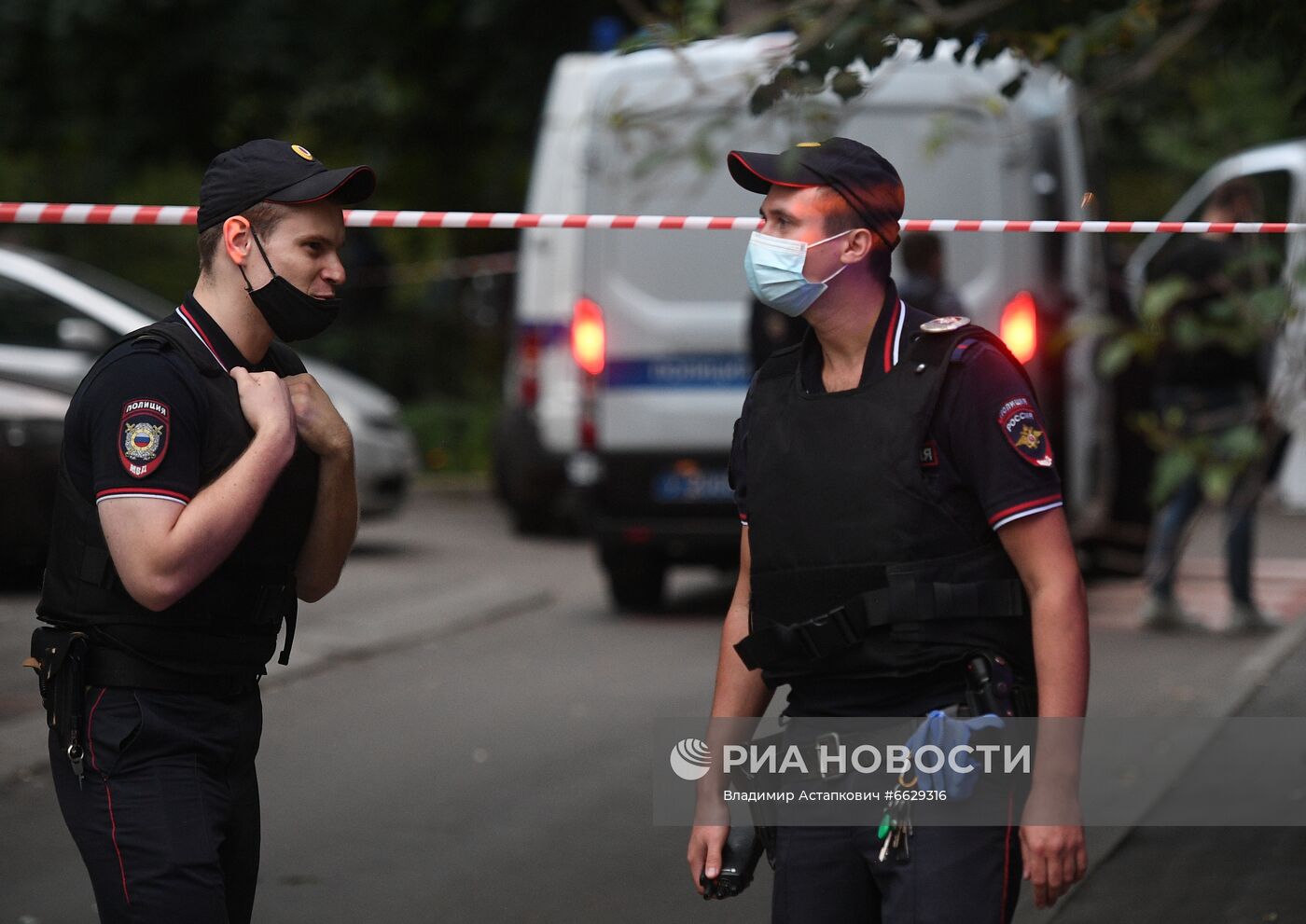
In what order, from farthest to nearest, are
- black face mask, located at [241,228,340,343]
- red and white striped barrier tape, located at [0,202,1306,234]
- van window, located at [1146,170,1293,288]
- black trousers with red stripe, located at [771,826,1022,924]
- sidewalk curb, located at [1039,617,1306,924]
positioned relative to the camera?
1. van window, located at [1146,170,1293,288]
2. sidewalk curb, located at [1039,617,1306,924]
3. red and white striped barrier tape, located at [0,202,1306,234]
4. black face mask, located at [241,228,340,343]
5. black trousers with red stripe, located at [771,826,1022,924]

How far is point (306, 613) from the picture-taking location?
9.23m

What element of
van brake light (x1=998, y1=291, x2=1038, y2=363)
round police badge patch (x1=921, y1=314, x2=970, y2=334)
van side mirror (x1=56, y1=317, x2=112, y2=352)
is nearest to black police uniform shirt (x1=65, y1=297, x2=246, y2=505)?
round police badge patch (x1=921, y1=314, x2=970, y2=334)

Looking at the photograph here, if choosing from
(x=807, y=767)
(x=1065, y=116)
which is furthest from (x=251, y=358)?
(x=1065, y=116)

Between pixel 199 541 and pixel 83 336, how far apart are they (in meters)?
7.35

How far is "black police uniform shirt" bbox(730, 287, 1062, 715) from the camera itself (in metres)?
2.88

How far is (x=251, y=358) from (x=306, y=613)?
6.18 m

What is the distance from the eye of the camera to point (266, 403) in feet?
9.97

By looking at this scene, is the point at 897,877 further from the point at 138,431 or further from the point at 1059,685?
the point at 138,431

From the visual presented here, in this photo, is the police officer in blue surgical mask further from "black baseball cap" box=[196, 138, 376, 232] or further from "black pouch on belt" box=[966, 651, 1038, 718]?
"black baseball cap" box=[196, 138, 376, 232]

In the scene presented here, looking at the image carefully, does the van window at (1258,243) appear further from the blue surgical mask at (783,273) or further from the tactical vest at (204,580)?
the tactical vest at (204,580)

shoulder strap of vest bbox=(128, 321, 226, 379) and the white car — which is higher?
shoulder strap of vest bbox=(128, 321, 226, 379)

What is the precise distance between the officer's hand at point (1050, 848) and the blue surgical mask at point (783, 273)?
82 centimetres

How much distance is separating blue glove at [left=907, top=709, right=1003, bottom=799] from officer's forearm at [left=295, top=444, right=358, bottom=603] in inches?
38.6

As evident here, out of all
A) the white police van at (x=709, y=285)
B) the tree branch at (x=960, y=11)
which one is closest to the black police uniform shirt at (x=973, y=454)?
the tree branch at (x=960, y=11)
